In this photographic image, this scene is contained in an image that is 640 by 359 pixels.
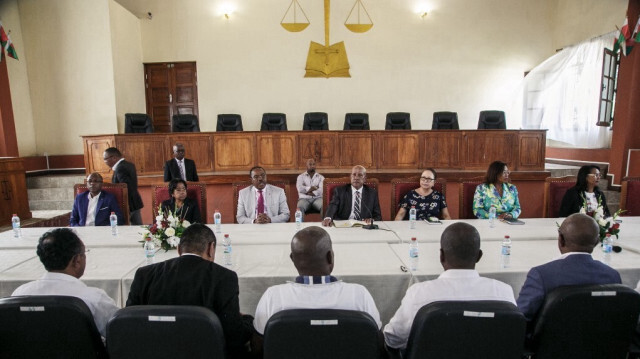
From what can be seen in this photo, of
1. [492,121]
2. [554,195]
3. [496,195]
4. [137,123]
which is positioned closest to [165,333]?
[496,195]

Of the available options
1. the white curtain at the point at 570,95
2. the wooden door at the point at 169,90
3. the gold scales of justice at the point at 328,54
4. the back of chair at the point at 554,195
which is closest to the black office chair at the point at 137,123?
the wooden door at the point at 169,90

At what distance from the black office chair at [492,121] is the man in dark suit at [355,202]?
363 cm

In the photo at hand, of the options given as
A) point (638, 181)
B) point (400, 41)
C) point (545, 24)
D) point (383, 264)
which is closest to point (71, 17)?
point (400, 41)

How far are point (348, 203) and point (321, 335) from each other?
8.50 ft

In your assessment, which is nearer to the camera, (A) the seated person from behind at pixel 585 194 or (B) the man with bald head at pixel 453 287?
(B) the man with bald head at pixel 453 287

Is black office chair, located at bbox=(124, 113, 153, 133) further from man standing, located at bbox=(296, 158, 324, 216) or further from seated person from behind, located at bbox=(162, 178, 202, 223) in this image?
seated person from behind, located at bbox=(162, 178, 202, 223)

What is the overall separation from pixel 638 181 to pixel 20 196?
7872 mm

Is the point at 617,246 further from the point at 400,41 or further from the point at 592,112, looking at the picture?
the point at 400,41

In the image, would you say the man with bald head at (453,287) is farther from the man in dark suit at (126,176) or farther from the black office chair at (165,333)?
the man in dark suit at (126,176)

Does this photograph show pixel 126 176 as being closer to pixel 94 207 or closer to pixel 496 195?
pixel 94 207

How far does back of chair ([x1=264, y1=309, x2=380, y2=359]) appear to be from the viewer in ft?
3.71

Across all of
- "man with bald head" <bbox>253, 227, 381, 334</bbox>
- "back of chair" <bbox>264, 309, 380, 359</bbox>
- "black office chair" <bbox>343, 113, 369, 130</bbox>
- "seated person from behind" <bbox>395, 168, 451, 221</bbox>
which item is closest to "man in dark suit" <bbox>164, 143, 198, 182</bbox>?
"black office chair" <bbox>343, 113, 369, 130</bbox>

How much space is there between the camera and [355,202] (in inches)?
146

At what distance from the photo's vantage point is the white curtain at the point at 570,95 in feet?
21.9
